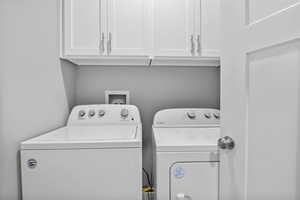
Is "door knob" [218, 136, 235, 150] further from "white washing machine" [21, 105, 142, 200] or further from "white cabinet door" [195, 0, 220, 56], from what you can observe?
"white cabinet door" [195, 0, 220, 56]

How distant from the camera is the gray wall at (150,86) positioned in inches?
70.8

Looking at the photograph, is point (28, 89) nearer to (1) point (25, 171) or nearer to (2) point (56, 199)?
(1) point (25, 171)

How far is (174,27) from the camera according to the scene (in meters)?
1.47

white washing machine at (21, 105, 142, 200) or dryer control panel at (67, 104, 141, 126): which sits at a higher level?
dryer control panel at (67, 104, 141, 126)

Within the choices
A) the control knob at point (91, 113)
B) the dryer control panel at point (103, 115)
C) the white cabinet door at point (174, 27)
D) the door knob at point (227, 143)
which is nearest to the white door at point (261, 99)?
the door knob at point (227, 143)

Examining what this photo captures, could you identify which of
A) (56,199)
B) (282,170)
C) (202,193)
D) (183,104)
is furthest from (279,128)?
(183,104)

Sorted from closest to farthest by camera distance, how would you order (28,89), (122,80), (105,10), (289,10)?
(289,10)
(28,89)
(105,10)
(122,80)

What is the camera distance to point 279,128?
1.88 ft

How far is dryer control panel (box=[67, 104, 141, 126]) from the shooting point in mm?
1536

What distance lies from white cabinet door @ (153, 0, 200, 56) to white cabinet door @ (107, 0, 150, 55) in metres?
0.09

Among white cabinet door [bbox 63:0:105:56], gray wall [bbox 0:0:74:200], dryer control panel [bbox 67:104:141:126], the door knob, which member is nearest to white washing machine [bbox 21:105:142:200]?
gray wall [bbox 0:0:74:200]

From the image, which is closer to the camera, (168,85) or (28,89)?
(28,89)

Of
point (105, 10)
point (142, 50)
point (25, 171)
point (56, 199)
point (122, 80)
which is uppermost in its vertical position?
point (105, 10)

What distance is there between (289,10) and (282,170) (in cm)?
47
